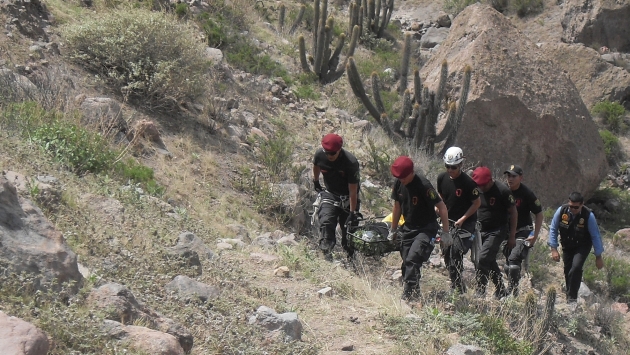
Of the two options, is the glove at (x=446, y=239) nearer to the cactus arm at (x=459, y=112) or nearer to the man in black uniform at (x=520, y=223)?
the man in black uniform at (x=520, y=223)

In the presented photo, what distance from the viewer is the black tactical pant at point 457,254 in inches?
265

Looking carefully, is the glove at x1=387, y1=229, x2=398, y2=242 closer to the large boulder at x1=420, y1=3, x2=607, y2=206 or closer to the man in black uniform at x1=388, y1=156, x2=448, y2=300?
the man in black uniform at x1=388, y1=156, x2=448, y2=300

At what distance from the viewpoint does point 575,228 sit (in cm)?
764

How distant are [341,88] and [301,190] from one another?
5.30 m

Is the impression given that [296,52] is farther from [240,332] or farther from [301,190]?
[240,332]

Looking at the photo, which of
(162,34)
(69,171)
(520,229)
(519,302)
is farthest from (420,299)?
(162,34)

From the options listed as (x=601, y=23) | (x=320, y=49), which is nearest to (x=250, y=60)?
(x=320, y=49)

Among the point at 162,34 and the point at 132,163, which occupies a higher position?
the point at 162,34

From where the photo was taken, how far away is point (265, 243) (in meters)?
7.62

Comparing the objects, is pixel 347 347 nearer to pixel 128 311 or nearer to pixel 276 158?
pixel 128 311

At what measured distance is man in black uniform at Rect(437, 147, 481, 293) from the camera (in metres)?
6.69

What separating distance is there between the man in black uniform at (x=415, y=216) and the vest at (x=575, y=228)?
1929mm

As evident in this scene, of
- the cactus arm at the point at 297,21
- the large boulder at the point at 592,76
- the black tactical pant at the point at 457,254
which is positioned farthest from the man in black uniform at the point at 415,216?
the large boulder at the point at 592,76

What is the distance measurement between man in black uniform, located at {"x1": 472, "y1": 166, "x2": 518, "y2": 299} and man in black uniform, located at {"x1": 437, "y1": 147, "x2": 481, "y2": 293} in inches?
11.0
